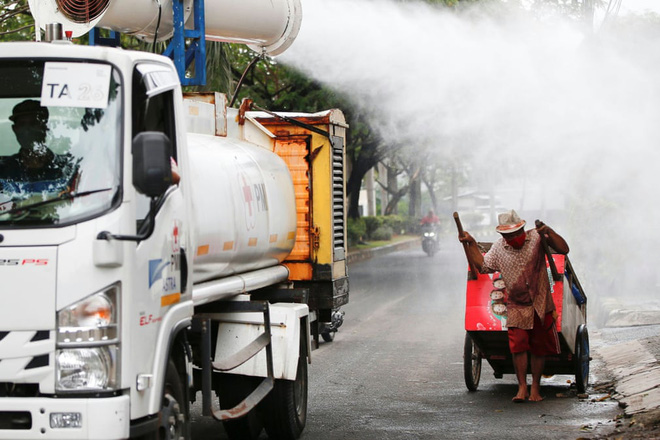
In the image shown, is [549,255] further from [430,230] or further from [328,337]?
[430,230]

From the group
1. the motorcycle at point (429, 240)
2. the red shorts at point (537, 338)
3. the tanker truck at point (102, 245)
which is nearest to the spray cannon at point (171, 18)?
the tanker truck at point (102, 245)

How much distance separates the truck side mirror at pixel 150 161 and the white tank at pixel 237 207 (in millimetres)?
1065

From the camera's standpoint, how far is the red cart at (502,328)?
31.2 feet

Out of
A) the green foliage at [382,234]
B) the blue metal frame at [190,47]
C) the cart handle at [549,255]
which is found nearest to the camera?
the blue metal frame at [190,47]

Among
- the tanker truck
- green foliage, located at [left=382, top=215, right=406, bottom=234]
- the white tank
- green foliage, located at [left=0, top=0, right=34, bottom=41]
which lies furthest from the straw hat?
green foliage, located at [left=382, top=215, right=406, bottom=234]

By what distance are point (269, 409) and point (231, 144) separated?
2040 mm

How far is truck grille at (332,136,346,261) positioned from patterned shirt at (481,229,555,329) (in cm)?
147

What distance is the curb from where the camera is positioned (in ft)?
118

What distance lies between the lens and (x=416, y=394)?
1009 centimetres

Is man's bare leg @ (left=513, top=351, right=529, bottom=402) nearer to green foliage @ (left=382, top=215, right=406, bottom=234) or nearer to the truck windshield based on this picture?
the truck windshield

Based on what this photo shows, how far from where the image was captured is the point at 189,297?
5949 millimetres

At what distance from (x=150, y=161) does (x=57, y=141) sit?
61 centimetres

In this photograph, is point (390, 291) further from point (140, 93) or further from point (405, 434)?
point (140, 93)

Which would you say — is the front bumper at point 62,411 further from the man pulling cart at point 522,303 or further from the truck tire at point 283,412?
the man pulling cart at point 522,303
